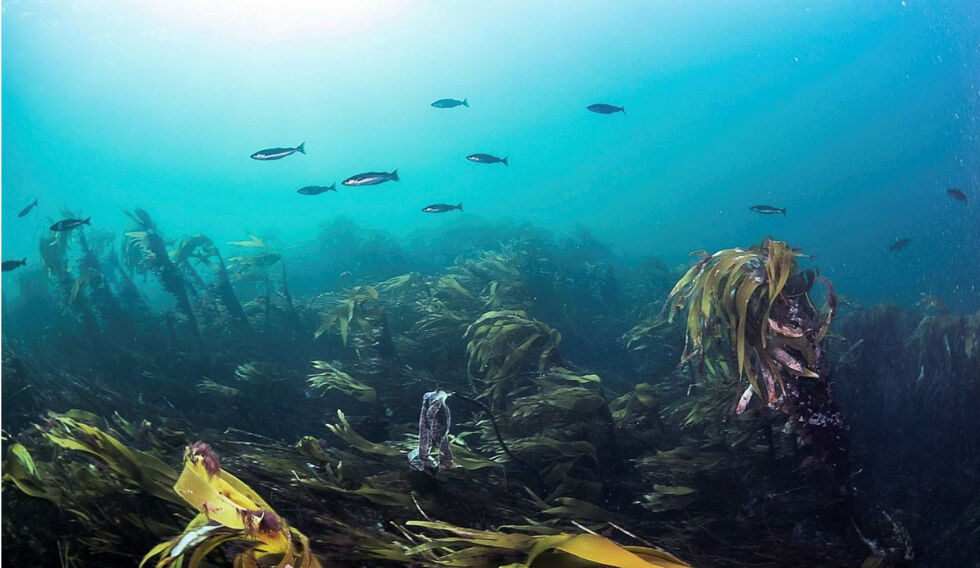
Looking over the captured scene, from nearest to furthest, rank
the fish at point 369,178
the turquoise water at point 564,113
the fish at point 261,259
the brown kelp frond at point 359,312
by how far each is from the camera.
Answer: the brown kelp frond at point 359,312
the fish at point 369,178
the fish at point 261,259
the turquoise water at point 564,113

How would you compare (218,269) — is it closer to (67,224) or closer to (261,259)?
(261,259)

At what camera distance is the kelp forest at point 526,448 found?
1.53 meters

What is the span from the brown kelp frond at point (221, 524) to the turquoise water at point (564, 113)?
868 inches

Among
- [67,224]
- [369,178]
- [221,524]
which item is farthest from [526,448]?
[67,224]

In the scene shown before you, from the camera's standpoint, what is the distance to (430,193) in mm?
92938

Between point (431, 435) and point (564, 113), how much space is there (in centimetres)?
Answer: 9365

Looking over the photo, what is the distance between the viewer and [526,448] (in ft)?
8.37

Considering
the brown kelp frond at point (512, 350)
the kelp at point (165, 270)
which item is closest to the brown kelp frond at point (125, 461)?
the brown kelp frond at point (512, 350)

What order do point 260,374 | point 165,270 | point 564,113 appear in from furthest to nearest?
point 564,113, point 165,270, point 260,374

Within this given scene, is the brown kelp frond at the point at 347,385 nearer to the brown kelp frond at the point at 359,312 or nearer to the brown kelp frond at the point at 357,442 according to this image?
the brown kelp frond at the point at 359,312

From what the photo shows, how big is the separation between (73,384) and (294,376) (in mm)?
1646

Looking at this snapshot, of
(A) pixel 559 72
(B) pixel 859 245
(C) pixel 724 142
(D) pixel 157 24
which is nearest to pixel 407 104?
(A) pixel 559 72

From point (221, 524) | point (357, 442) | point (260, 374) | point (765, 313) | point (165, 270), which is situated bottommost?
point (260, 374)

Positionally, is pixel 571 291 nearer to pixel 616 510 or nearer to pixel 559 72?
pixel 616 510
